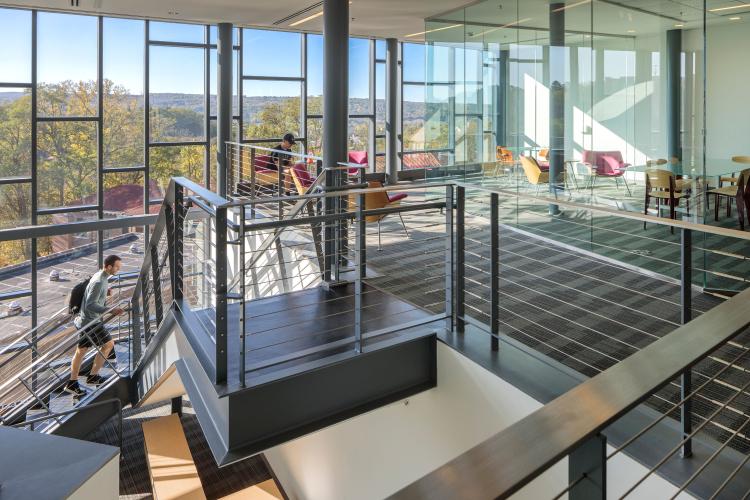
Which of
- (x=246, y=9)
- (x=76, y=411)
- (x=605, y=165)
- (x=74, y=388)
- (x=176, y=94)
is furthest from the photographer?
(x=176, y=94)

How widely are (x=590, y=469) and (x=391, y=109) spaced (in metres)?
9.95

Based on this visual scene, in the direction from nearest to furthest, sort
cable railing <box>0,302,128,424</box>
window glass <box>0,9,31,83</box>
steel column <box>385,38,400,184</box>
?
cable railing <box>0,302,128,424</box>, window glass <box>0,9,31,83</box>, steel column <box>385,38,400,184</box>

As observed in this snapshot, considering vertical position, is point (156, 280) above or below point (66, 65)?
below

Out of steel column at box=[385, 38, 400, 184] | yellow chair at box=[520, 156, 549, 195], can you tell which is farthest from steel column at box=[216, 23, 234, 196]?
yellow chair at box=[520, 156, 549, 195]

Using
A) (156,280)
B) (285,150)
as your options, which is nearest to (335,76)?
(285,150)

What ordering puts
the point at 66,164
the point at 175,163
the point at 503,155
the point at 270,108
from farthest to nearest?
the point at 270,108 → the point at 175,163 → the point at 66,164 → the point at 503,155

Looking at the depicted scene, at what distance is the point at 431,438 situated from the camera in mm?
3082

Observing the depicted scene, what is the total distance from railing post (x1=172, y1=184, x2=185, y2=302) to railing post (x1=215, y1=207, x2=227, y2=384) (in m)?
0.86

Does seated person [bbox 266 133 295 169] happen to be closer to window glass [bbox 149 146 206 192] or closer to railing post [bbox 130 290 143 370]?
window glass [bbox 149 146 206 192]

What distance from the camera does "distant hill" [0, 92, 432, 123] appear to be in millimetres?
7543

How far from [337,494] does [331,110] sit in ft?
9.86

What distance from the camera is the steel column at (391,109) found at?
10.0 meters

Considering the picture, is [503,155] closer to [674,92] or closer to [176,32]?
[674,92]

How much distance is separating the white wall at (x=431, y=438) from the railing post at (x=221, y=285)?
1.12 m
